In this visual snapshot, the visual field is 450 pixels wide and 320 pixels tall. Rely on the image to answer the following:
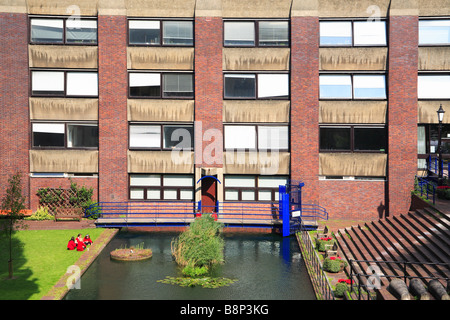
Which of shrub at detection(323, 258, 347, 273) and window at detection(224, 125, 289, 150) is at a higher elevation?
window at detection(224, 125, 289, 150)

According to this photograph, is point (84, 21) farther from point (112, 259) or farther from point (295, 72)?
point (112, 259)

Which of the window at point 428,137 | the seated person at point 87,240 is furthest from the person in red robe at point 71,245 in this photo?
the window at point 428,137

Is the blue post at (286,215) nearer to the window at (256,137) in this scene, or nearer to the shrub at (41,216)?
the window at (256,137)

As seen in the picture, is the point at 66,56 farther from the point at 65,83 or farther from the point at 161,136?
the point at 161,136

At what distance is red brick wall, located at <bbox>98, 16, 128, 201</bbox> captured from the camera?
93.9ft

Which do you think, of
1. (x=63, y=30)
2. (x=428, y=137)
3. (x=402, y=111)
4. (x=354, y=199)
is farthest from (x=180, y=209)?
(x=428, y=137)

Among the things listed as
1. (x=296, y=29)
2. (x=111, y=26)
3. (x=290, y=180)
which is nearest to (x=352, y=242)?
(x=290, y=180)

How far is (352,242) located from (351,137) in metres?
7.96

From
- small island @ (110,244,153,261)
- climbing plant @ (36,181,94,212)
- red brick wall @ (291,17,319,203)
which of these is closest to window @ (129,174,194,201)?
climbing plant @ (36,181,94,212)

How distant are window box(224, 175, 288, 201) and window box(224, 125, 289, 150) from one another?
198 centimetres

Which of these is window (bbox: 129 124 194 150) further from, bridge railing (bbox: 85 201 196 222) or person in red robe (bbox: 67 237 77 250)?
person in red robe (bbox: 67 237 77 250)

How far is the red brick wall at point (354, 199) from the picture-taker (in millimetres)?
28844

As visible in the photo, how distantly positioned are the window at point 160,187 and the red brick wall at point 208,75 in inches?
111

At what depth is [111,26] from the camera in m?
28.6
